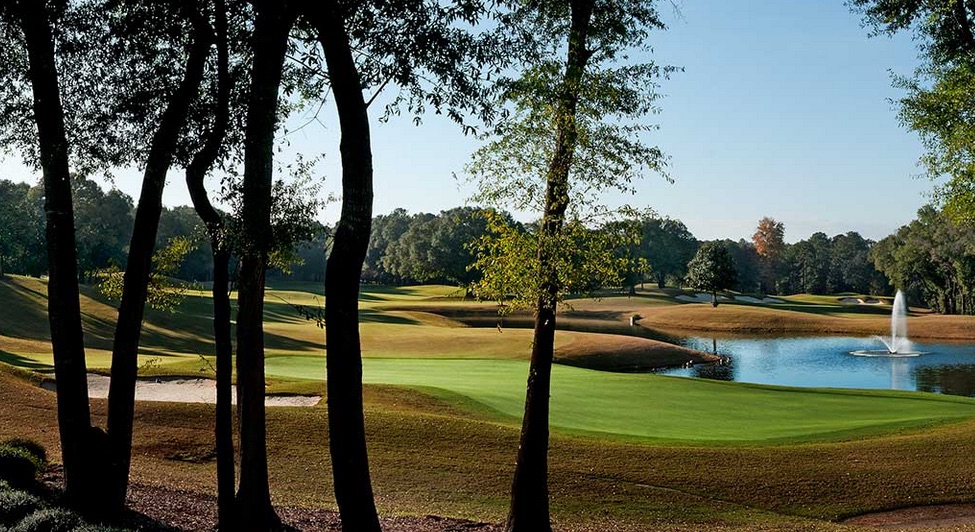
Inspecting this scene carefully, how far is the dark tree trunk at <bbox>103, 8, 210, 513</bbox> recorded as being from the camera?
10523 mm

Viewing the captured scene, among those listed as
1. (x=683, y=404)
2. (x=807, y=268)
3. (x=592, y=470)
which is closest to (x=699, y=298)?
(x=807, y=268)

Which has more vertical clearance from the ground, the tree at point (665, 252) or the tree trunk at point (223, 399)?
the tree at point (665, 252)

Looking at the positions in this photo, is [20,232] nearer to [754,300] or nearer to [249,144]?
[249,144]

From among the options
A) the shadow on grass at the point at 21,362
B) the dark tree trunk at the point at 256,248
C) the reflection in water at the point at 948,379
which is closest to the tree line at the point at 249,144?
the dark tree trunk at the point at 256,248

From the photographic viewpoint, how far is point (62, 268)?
1032 centimetres

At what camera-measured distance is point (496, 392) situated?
2373cm

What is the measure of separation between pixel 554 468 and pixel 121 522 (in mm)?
7723

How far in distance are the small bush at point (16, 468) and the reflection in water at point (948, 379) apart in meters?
32.3

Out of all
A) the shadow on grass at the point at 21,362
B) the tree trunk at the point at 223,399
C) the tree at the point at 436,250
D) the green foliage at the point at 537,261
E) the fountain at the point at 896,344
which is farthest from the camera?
the tree at the point at 436,250

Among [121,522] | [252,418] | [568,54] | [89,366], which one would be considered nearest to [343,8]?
[568,54]

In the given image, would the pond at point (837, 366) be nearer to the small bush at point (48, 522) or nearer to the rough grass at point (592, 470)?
the rough grass at point (592, 470)

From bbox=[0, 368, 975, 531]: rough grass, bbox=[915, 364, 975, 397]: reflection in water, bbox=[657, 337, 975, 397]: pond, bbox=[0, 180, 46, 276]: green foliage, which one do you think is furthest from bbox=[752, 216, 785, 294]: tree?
bbox=[0, 368, 975, 531]: rough grass

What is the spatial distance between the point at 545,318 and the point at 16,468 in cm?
784

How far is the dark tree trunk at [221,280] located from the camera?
1005 cm
